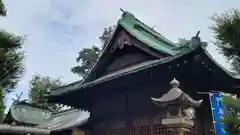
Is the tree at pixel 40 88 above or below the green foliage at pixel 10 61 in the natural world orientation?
above

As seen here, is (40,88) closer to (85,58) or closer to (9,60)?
(85,58)

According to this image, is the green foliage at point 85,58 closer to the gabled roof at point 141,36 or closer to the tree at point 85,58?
the tree at point 85,58

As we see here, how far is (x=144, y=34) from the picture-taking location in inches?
438

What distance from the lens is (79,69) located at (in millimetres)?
40438

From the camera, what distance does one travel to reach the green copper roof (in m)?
9.94

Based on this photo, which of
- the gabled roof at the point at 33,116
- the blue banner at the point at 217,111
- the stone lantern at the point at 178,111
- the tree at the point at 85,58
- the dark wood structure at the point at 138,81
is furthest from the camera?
the tree at the point at 85,58

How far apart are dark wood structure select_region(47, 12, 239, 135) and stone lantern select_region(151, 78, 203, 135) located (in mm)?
1232

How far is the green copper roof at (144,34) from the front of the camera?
9.94 meters

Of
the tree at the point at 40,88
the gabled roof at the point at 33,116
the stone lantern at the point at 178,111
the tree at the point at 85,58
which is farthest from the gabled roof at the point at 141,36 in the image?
the tree at the point at 85,58

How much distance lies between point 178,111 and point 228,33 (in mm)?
2544

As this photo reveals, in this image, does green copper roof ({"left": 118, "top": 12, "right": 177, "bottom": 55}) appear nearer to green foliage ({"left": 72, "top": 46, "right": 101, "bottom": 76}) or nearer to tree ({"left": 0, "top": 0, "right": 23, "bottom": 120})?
tree ({"left": 0, "top": 0, "right": 23, "bottom": 120})

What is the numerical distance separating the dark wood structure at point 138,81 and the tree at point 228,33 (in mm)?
513

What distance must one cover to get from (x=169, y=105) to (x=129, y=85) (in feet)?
8.78

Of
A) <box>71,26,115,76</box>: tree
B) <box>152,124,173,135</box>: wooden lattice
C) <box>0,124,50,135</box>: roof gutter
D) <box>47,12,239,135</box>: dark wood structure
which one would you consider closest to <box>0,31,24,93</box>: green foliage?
<box>47,12,239,135</box>: dark wood structure
